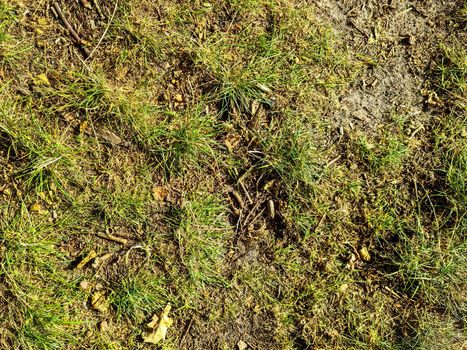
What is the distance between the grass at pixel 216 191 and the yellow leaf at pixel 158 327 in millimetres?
42

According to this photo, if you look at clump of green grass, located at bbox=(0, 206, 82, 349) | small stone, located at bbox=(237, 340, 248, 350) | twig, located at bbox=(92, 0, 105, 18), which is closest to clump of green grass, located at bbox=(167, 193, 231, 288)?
small stone, located at bbox=(237, 340, 248, 350)

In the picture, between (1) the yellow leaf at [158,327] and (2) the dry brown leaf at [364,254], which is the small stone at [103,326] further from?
(2) the dry brown leaf at [364,254]

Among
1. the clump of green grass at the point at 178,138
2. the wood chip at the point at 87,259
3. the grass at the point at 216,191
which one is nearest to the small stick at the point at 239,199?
the grass at the point at 216,191

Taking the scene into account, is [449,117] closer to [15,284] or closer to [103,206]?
[103,206]

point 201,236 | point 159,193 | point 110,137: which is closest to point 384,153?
point 201,236

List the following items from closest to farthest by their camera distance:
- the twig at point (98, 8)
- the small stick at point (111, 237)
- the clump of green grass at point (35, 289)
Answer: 1. the clump of green grass at point (35, 289)
2. the small stick at point (111, 237)
3. the twig at point (98, 8)

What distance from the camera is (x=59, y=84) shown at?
298 centimetres

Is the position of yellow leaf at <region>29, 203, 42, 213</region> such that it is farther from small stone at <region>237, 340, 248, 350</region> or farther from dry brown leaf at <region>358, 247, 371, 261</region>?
dry brown leaf at <region>358, 247, 371, 261</region>

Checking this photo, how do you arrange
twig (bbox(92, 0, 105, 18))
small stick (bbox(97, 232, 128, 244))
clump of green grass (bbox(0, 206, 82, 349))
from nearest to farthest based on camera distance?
clump of green grass (bbox(0, 206, 82, 349)) < small stick (bbox(97, 232, 128, 244)) < twig (bbox(92, 0, 105, 18))

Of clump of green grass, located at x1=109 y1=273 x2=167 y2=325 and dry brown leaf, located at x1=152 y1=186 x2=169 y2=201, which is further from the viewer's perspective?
dry brown leaf, located at x1=152 y1=186 x2=169 y2=201

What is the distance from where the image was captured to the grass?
9.52ft

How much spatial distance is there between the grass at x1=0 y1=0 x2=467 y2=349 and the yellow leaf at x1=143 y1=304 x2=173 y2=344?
42mm

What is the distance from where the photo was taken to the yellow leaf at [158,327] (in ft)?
9.40

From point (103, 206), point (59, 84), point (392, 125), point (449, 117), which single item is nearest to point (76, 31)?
point (59, 84)
